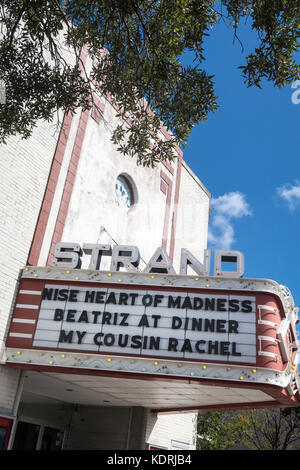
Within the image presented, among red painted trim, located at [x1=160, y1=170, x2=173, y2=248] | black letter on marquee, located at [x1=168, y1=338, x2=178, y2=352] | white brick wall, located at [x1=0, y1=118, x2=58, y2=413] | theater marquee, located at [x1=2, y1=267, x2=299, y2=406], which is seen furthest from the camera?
red painted trim, located at [x1=160, y1=170, x2=173, y2=248]

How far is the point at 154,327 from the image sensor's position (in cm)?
1242

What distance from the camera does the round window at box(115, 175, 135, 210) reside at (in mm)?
18923

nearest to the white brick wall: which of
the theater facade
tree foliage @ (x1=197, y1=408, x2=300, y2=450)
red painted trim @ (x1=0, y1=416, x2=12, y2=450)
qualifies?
the theater facade

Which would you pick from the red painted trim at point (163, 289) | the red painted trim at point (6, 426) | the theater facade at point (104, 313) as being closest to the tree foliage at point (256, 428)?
the theater facade at point (104, 313)

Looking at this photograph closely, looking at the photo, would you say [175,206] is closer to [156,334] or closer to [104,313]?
[104,313]

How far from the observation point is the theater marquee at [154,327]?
1180 centimetres

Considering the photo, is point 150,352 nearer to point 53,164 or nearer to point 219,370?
point 219,370

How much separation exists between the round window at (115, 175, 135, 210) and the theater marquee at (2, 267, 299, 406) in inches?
242

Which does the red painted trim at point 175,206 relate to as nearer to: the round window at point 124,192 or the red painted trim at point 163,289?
the round window at point 124,192

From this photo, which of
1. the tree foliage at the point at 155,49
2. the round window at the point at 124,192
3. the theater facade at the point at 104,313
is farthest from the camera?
the round window at the point at 124,192

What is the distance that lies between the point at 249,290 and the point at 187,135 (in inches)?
171

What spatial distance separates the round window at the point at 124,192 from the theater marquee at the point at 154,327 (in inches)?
242

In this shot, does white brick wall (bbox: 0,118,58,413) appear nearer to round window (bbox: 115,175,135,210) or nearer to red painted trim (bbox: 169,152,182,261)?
round window (bbox: 115,175,135,210)
